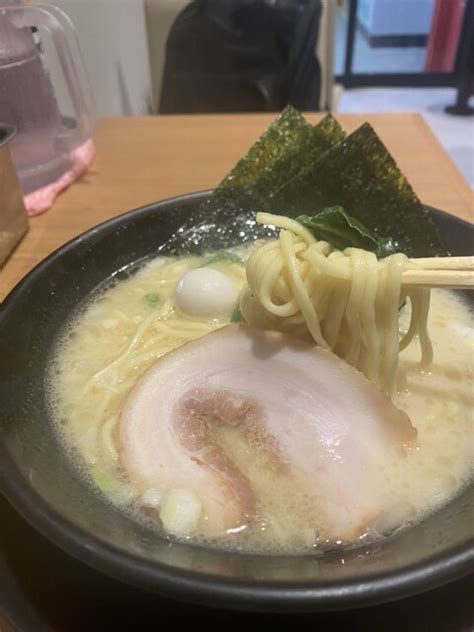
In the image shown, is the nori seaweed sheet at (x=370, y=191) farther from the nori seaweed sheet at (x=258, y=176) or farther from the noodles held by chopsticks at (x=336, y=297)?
the noodles held by chopsticks at (x=336, y=297)

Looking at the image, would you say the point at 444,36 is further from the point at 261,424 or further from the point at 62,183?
the point at 261,424

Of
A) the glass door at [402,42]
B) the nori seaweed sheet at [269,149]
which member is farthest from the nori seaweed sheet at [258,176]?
the glass door at [402,42]

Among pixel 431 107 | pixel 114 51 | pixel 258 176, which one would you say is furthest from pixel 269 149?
pixel 431 107

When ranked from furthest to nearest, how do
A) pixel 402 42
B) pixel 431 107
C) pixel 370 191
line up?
pixel 402 42 → pixel 431 107 → pixel 370 191

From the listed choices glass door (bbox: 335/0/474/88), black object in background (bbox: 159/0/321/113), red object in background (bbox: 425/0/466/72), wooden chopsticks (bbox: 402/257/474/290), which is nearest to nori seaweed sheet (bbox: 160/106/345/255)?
wooden chopsticks (bbox: 402/257/474/290)

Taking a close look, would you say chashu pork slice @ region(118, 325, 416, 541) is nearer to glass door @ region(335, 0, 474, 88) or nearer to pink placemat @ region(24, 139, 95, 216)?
pink placemat @ region(24, 139, 95, 216)

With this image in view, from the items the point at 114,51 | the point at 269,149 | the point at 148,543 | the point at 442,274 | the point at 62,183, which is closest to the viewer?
the point at 148,543

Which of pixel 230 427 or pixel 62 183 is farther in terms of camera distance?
pixel 62 183
